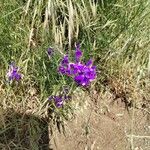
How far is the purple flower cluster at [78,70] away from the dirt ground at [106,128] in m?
0.31

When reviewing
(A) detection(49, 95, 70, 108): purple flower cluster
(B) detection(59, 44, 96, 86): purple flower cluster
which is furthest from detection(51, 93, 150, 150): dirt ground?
(B) detection(59, 44, 96, 86): purple flower cluster

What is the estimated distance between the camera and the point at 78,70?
246 centimetres

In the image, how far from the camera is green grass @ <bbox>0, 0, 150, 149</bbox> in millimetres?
2654

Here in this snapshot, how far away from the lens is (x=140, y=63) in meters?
2.90

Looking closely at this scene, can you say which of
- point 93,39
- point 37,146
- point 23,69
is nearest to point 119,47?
point 93,39

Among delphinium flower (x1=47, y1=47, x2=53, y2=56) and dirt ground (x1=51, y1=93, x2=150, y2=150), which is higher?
delphinium flower (x1=47, y1=47, x2=53, y2=56)

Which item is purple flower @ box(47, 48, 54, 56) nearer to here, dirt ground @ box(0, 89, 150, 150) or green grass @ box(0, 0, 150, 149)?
green grass @ box(0, 0, 150, 149)

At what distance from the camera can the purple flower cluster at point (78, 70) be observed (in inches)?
97.2

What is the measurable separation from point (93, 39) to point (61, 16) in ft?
0.80

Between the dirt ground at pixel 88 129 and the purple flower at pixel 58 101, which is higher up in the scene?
the purple flower at pixel 58 101

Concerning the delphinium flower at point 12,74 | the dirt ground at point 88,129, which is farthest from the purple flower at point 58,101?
the delphinium flower at point 12,74

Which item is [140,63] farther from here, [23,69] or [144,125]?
[23,69]

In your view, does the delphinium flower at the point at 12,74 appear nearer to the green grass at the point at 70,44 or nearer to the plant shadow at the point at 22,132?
the green grass at the point at 70,44

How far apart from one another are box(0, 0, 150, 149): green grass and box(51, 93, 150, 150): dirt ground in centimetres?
9
